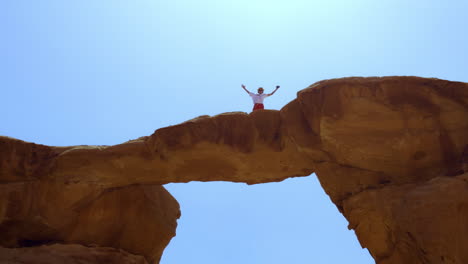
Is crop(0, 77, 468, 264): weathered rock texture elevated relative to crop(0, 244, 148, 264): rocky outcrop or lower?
elevated

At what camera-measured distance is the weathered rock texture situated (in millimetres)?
8609

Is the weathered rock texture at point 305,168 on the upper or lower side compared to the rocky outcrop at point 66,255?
upper

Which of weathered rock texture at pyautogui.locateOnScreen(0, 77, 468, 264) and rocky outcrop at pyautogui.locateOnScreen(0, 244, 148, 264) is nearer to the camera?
weathered rock texture at pyautogui.locateOnScreen(0, 77, 468, 264)

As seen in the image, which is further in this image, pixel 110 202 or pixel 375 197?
pixel 110 202

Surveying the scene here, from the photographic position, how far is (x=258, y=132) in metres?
11.1

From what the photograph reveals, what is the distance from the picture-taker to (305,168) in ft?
38.2

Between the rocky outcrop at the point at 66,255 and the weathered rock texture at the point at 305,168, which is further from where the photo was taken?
the rocky outcrop at the point at 66,255

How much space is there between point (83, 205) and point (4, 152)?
2.44 m

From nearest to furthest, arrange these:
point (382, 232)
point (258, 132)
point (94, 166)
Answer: point (382, 232)
point (258, 132)
point (94, 166)

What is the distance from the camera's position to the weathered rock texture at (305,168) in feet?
28.2

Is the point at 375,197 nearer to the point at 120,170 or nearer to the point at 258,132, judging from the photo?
the point at 258,132

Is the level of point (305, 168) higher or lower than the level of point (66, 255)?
higher

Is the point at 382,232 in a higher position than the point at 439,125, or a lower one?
lower

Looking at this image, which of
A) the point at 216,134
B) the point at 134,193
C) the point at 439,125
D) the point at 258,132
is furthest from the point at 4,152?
the point at 439,125
